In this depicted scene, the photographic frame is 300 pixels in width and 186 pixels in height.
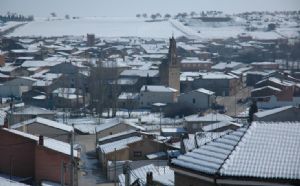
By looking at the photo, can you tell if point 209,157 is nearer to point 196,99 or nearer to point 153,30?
point 196,99

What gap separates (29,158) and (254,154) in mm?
8401

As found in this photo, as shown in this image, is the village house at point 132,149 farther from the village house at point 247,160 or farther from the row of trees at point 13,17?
the row of trees at point 13,17

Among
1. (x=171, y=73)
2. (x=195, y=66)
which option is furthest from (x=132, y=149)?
(x=195, y=66)

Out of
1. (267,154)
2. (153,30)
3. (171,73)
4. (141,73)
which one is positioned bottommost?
(153,30)

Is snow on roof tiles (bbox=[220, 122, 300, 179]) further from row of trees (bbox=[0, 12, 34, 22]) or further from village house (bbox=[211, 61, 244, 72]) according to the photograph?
row of trees (bbox=[0, 12, 34, 22])

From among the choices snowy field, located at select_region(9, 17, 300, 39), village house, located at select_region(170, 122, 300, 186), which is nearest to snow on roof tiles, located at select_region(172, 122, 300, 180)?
village house, located at select_region(170, 122, 300, 186)

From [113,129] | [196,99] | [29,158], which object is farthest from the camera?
[196,99]

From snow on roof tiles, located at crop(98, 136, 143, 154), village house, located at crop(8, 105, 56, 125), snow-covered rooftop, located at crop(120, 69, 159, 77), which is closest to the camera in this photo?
snow on roof tiles, located at crop(98, 136, 143, 154)

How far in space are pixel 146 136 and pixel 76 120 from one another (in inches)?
419

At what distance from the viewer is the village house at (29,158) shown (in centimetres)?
1359

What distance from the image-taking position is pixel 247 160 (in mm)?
6254

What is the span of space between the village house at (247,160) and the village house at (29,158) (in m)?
7.35

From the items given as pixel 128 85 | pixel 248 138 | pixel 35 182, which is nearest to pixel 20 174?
pixel 35 182

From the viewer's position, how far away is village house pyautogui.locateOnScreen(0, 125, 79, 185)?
1359 centimetres
